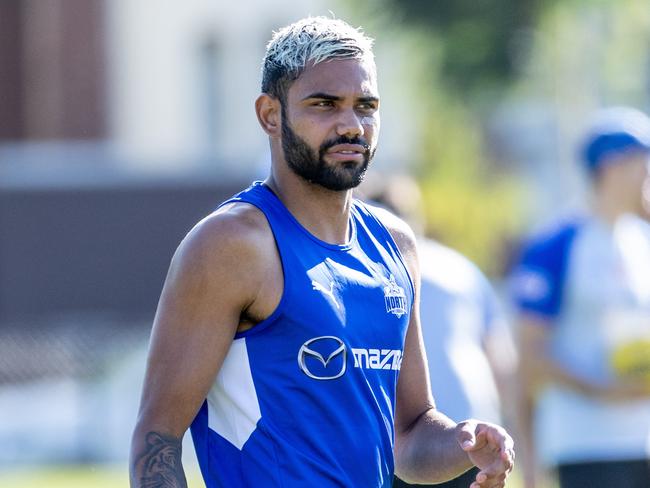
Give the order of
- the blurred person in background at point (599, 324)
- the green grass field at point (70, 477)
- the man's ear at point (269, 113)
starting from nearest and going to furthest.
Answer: the man's ear at point (269, 113) → the blurred person in background at point (599, 324) → the green grass field at point (70, 477)

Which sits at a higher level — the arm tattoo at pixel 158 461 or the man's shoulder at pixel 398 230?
the man's shoulder at pixel 398 230

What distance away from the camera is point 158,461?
3.82 m

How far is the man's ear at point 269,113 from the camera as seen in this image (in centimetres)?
408

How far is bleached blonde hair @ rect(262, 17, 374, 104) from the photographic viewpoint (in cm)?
401

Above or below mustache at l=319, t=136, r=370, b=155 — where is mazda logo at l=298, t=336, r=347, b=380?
below

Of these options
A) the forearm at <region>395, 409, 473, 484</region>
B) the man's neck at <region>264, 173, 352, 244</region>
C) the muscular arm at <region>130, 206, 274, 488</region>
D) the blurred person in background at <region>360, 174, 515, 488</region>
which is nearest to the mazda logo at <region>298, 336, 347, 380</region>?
the muscular arm at <region>130, 206, 274, 488</region>

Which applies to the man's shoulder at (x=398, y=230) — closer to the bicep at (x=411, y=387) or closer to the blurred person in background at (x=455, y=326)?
the bicep at (x=411, y=387)

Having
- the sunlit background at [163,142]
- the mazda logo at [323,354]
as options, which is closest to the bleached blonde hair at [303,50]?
the mazda logo at [323,354]

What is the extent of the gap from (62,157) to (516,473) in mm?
15133

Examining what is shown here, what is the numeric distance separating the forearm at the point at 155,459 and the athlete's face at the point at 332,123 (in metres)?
0.75

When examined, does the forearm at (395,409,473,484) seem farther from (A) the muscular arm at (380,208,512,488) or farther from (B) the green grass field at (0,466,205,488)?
(B) the green grass field at (0,466,205,488)

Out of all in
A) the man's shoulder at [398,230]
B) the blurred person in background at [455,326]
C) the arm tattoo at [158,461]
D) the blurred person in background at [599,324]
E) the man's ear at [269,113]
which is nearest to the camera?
the arm tattoo at [158,461]

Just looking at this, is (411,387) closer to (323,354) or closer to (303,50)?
(323,354)

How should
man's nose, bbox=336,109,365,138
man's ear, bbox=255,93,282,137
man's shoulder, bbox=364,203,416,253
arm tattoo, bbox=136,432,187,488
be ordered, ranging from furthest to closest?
man's shoulder, bbox=364,203,416,253 < man's ear, bbox=255,93,282,137 < man's nose, bbox=336,109,365,138 < arm tattoo, bbox=136,432,187,488
